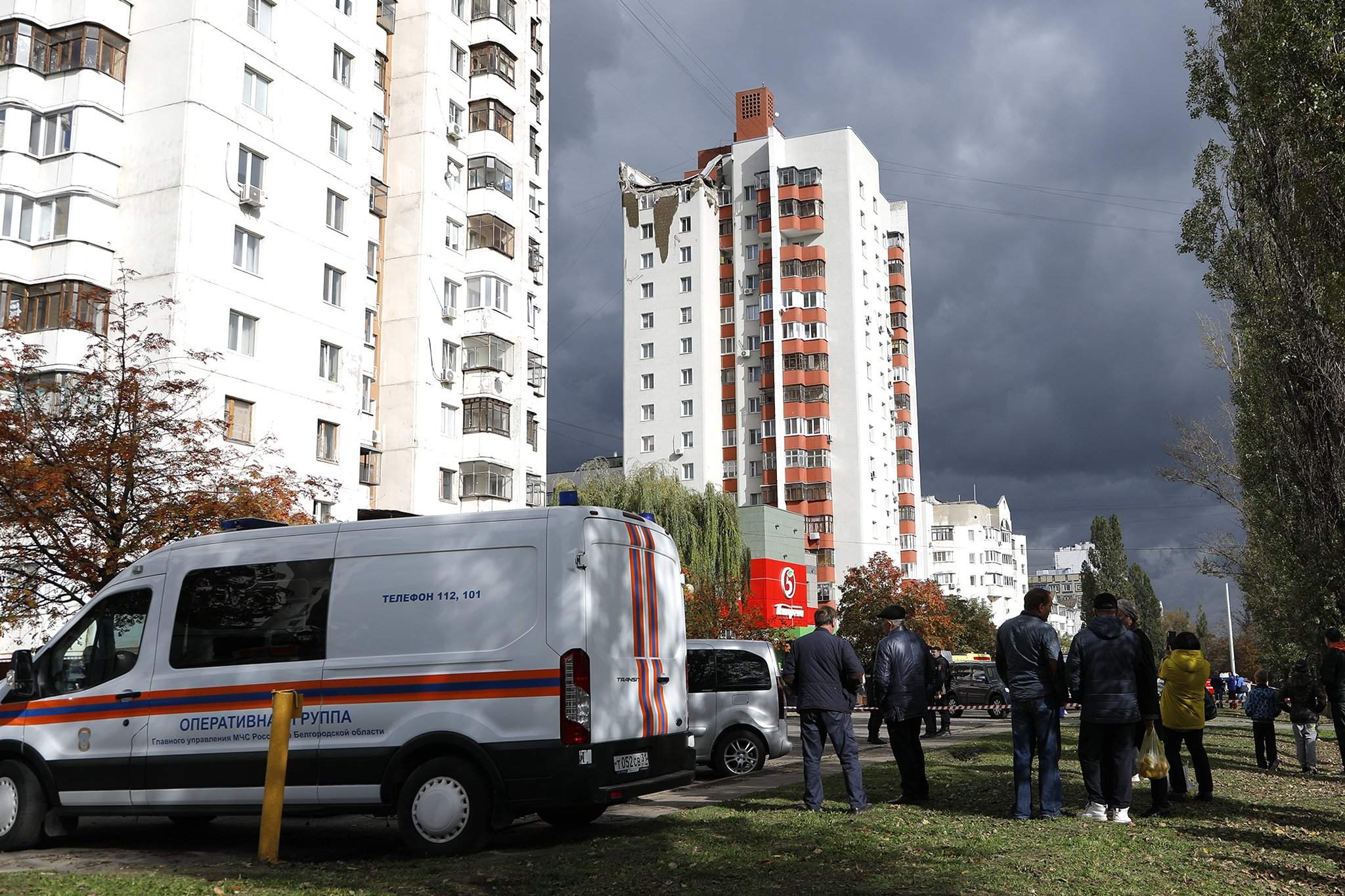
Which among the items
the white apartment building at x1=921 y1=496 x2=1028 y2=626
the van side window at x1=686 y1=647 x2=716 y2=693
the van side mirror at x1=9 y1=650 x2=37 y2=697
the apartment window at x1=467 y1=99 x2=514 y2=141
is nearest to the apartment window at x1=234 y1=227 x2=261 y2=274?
the apartment window at x1=467 y1=99 x2=514 y2=141

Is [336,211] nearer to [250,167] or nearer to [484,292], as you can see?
[250,167]

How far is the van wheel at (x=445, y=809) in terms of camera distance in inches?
360

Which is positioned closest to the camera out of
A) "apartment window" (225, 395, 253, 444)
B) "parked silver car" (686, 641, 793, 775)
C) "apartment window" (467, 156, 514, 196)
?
"parked silver car" (686, 641, 793, 775)

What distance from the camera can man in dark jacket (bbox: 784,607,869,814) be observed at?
10.8m

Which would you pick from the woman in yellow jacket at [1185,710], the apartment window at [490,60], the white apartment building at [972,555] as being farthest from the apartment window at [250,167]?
the white apartment building at [972,555]

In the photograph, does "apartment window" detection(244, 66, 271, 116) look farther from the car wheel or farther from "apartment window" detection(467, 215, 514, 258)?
the car wheel

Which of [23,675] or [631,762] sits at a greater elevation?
[23,675]

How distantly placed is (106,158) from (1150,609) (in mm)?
88900

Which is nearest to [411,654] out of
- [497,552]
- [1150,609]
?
[497,552]

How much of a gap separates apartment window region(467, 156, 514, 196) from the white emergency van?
37.8 metres

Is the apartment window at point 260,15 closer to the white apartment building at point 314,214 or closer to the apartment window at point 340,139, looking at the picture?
the white apartment building at point 314,214

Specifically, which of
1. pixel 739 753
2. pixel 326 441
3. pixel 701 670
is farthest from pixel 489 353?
pixel 739 753

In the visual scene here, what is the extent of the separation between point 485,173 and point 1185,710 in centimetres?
3945

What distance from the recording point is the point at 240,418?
109 ft
